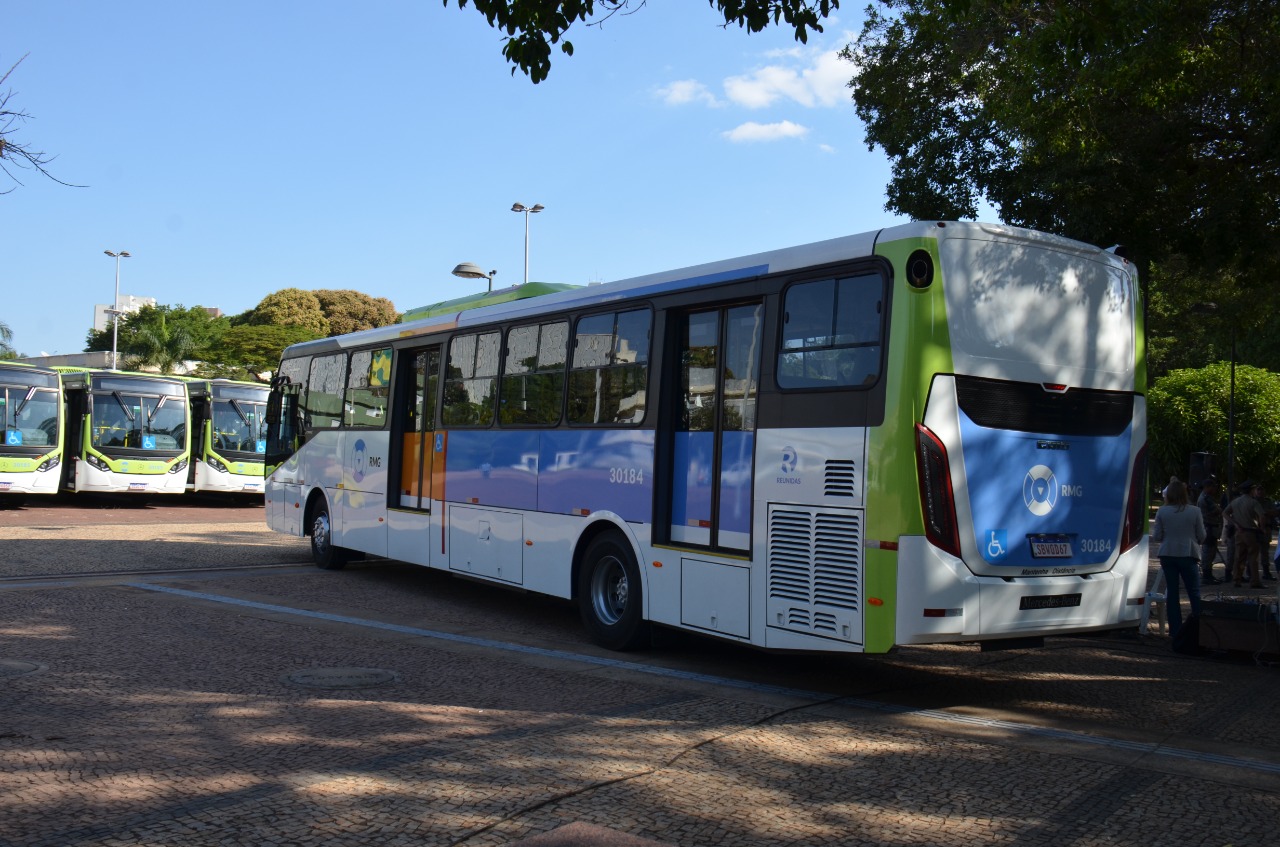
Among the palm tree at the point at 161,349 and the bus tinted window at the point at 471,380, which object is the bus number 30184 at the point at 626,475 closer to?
the bus tinted window at the point at 471,380

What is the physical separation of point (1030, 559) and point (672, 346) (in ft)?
11.0

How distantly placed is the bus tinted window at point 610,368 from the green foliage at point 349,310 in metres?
68.4

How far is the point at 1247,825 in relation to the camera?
18.0 ft

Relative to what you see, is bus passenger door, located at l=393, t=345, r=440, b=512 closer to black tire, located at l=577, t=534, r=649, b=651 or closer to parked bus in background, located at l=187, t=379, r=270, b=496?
black tire, located at l=577, t=534, r=649, b=651

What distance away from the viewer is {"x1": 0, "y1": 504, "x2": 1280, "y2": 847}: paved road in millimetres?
5289

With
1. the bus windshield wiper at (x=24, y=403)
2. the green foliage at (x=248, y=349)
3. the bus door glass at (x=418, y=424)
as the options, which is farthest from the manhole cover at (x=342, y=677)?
the green foliage at (x=248, y=349)

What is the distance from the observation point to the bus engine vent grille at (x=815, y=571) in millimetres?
7645

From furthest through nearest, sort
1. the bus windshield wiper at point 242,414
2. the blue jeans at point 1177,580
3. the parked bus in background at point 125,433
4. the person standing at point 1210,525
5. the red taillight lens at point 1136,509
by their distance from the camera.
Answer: the bus windshield wiper at point 242,414 → the parked bus in background at point 125,433 → the person standing at point 1210,525 → the blue jeans at point 1177,580 → the red taillight lens at point 1136,509

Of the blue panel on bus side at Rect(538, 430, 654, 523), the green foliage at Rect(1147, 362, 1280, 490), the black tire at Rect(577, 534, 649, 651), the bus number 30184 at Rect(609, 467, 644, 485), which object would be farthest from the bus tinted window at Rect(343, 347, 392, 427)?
the green foliage at Rect(1147, 362, 1280, 490)

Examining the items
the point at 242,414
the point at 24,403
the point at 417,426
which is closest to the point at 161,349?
the point at 242,414

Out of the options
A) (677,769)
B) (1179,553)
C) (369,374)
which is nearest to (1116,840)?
(677,769)

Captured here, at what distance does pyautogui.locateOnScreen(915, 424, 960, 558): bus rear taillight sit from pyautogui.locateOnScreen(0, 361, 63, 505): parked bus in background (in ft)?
81.9

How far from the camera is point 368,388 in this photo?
14555 millimetres

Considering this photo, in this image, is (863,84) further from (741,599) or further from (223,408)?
(223,408)
